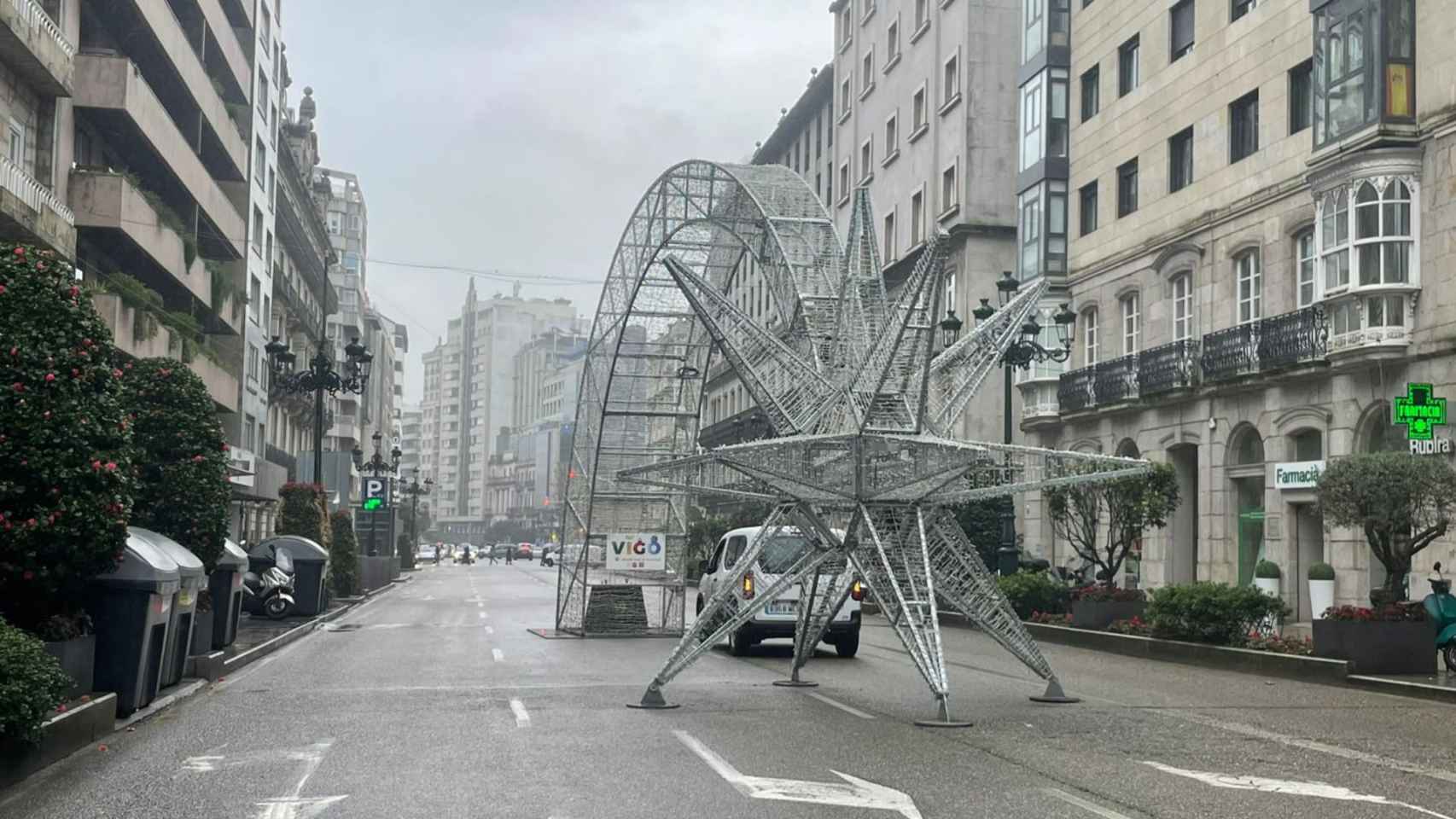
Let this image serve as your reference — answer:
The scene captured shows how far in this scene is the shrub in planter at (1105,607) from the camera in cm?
2703

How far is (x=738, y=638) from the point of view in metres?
23.1

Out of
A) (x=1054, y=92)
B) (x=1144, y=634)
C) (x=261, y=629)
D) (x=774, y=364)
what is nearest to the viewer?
(x=774, y=364)

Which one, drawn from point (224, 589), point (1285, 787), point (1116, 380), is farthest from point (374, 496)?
point (1285, 787)

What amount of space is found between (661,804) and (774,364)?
1029cm

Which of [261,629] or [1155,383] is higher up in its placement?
[1155,383]

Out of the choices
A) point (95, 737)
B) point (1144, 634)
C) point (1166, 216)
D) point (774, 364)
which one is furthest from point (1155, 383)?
point (95, 737)

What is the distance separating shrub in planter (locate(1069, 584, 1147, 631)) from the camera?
1064 inches

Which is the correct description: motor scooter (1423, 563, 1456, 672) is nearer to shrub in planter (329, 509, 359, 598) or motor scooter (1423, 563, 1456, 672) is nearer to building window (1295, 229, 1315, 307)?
building window (1295, 229, 1315, 307)

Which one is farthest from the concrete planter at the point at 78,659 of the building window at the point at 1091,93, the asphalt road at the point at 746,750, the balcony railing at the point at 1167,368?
the building window at the point at 1091,93

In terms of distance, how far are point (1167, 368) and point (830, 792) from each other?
92.5 feet

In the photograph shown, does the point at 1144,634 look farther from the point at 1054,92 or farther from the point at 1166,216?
the point at 1054,92

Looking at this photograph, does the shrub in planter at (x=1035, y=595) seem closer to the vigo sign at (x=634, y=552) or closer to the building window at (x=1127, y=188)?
the vigo sign at (x=634, y=552)

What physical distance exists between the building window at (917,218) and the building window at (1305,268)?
20903 millimetres

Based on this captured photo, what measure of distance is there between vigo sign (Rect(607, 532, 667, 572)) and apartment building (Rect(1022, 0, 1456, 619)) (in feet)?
37.8
